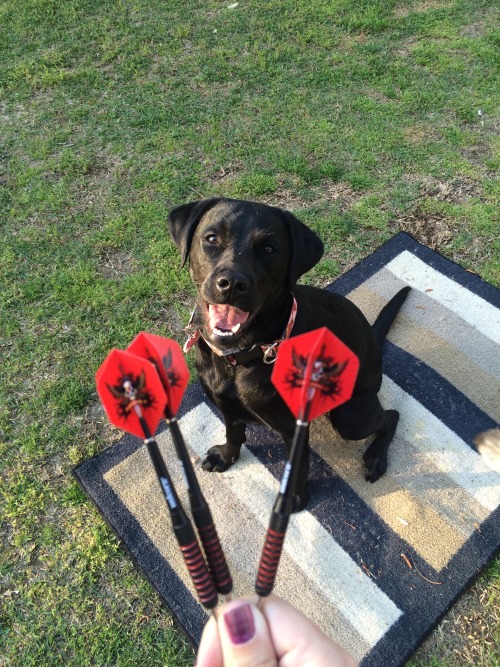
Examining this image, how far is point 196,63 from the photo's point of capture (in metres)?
5.85

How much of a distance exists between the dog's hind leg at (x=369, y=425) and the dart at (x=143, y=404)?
1.72 metres

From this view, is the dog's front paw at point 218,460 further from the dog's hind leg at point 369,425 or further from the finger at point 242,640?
the finger at point 242,640

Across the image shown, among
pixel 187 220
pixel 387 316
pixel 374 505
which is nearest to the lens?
pixel 187 220

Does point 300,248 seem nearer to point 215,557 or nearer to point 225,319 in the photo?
point 225,319

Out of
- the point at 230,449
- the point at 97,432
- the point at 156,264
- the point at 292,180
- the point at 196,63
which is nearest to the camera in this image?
the point at 230,449

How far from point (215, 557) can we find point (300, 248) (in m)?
1.63

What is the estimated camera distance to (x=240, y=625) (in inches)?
49.7

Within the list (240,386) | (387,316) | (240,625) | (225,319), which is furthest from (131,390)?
(387,316)

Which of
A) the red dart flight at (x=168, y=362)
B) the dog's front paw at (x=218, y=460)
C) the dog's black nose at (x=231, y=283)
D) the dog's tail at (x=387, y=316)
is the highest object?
the red dart flight at (x=168, y=362)

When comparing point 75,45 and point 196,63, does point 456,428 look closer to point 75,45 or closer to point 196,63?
point 196,63

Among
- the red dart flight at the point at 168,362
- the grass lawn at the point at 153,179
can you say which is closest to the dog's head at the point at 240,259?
the red dart flight at the point at 168,362

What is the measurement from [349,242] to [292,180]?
0.92m

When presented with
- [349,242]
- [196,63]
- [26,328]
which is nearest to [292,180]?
[349,242]

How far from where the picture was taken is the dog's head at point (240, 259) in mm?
2271
